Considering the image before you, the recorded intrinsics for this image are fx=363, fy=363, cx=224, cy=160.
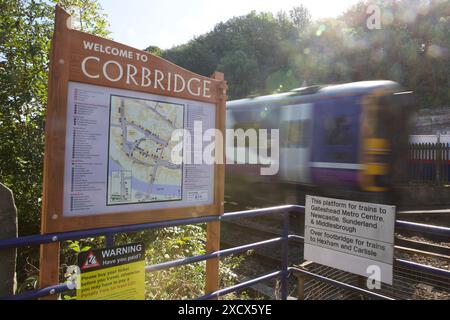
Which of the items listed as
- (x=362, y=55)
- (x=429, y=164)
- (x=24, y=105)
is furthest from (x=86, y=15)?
(x=362, y=55)

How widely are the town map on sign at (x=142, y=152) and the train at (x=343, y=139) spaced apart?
6.14 meters

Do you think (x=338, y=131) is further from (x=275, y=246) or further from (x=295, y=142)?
(x=275, y=246)

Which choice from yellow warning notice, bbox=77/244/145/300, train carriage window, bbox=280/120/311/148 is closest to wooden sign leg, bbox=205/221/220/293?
yellow warning notice, bbox=77/244/145/300

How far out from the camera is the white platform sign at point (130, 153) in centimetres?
243

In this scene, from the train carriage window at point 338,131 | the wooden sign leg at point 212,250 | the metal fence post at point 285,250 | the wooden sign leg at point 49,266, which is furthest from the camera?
the train carriage window at point 338,131

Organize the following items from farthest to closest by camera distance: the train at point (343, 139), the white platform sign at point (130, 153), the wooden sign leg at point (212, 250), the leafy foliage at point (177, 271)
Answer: the train at point (343, 139) → the leafy foliage at point (177, 271) → the wooden sign leg at point (212, 250) → the white platform sign at point (130, 153)

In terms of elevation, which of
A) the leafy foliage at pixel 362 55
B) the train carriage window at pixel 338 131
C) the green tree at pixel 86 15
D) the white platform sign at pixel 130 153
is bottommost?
the white platform sign at pixel 130 153

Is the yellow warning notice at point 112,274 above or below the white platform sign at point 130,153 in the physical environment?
below

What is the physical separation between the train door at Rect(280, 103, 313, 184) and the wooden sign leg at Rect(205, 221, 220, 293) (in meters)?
6.37

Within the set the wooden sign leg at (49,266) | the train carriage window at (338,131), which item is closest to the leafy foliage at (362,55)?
the train carriage window at (338,131)

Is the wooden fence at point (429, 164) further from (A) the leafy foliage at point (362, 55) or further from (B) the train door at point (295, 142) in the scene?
(B) the train door at point (295, 142)

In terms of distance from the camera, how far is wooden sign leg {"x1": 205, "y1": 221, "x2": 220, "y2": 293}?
3.17m
